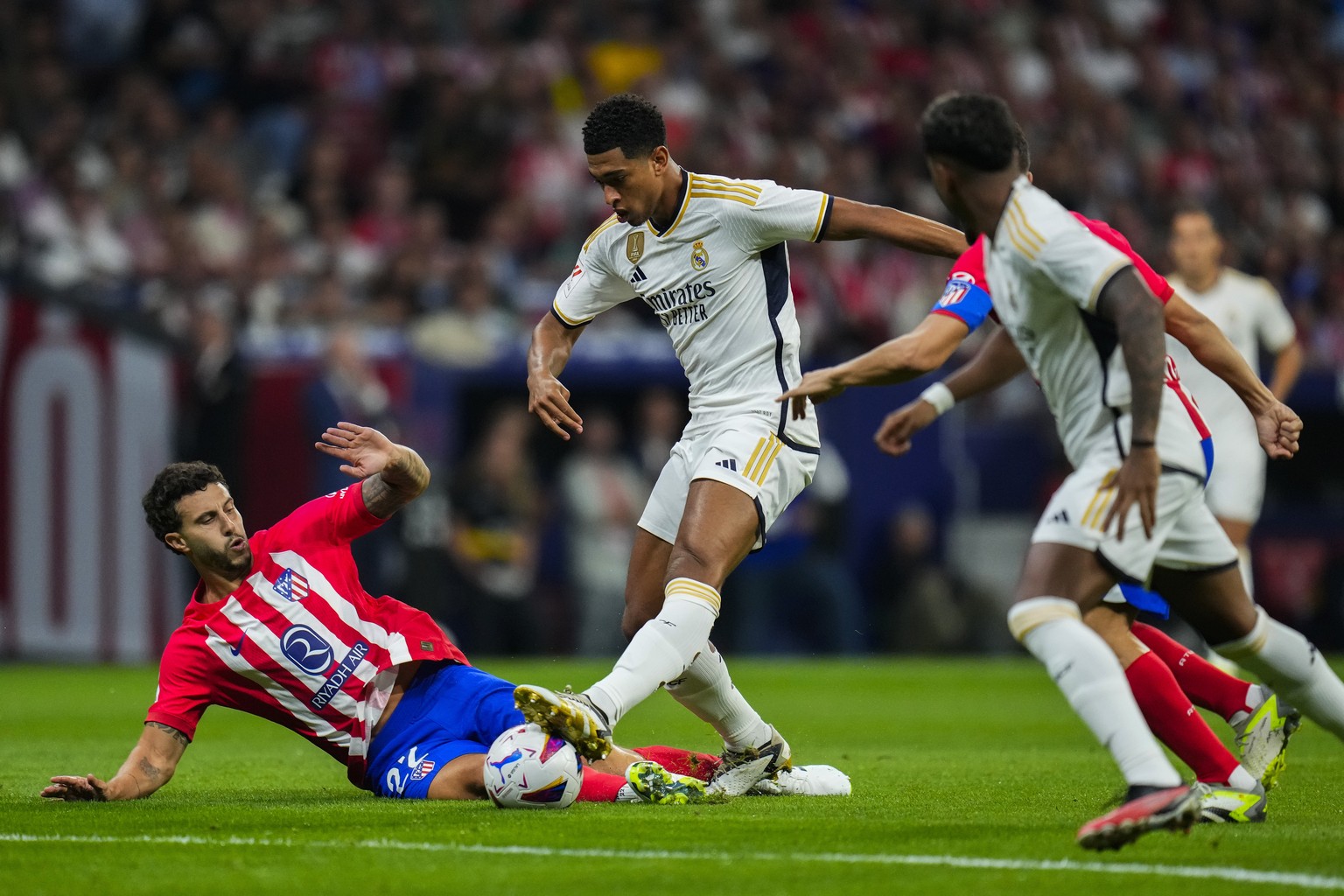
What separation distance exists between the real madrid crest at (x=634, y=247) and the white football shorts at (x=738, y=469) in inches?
27.4

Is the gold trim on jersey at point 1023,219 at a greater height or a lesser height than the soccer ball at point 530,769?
greater

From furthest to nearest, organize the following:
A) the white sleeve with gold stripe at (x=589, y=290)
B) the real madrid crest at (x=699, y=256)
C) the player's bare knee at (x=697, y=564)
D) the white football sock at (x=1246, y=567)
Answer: the white sleeve with gold stripe at (x=589, y=290)
the real madrid crest at (x=699, y=256)
the player's bare knee at (x=697, y=564)
the white football sock at (x=1246, y=567)

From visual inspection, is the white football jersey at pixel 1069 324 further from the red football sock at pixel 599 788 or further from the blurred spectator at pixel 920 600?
the blurred spectator at pixel 920 600

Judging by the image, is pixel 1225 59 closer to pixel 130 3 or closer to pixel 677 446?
pixel 130 3

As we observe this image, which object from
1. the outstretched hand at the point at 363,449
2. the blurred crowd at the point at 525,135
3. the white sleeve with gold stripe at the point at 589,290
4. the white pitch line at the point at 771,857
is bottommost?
the white pitch line at the point at 771,857

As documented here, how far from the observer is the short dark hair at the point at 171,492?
637 cm

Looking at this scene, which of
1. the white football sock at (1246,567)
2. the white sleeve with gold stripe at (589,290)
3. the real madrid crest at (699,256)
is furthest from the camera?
the white sleeve with gold stripe at (589,290)

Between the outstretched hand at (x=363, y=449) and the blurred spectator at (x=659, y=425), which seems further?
the blurred spectator at (x=659, y=425)

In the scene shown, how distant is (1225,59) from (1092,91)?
2.24 metres

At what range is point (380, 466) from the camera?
629 centimetres

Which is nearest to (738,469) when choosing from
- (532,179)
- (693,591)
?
(693,591)

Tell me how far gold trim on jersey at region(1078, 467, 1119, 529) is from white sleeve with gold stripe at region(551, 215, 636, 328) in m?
2.49

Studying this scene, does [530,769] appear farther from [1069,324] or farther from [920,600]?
[920,600]

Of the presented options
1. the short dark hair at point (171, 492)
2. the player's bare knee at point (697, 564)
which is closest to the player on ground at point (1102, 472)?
the player's bare knee at point (697, 564)
